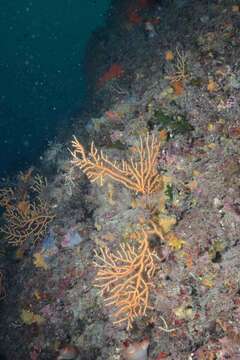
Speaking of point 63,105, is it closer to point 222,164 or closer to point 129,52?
point 129,52

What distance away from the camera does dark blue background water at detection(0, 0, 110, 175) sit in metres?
24.7

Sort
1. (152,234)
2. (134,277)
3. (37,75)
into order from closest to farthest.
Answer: (134,277) → (152,234) → (37,75)

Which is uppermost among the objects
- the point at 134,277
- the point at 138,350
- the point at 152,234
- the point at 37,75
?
the point at 134,277

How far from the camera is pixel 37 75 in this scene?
181ft

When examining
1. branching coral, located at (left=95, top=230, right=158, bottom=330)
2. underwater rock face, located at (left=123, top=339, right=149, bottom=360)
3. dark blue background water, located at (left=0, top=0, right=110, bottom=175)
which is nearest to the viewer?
branching coral, located at (left=95, top=230, right=158, bottom=330)

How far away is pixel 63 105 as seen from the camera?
3083 cm

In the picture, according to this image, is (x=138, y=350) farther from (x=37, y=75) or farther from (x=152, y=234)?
(x=37, y=75)

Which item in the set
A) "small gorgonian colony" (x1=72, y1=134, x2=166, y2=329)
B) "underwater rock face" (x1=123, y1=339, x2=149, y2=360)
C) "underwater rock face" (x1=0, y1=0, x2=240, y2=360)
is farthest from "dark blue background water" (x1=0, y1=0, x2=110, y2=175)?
"underwater rock face" (x1=123, y1=339, x2=149, y2=360)

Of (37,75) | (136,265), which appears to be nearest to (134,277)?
(136,265)

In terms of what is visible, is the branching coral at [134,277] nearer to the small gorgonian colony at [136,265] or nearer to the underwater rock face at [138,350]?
the small gorgonian colony at [136,265]

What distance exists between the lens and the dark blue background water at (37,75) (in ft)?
81.2

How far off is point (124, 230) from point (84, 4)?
91315mm

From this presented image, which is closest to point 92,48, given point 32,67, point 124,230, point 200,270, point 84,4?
point 124,230

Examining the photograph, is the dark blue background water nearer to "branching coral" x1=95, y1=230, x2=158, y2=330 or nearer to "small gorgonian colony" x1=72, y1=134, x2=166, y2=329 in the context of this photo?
"small gorgonian colony" x1=72, y1=134, x2=166, y2=329
